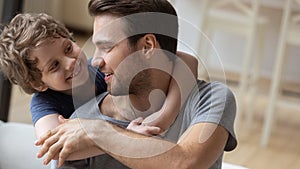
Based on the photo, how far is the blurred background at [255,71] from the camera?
3.63 metres

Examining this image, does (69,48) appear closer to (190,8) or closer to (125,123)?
(125,123)

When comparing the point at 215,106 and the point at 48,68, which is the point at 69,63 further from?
the point at 215,106

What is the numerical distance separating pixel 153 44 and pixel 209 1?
2434 mm

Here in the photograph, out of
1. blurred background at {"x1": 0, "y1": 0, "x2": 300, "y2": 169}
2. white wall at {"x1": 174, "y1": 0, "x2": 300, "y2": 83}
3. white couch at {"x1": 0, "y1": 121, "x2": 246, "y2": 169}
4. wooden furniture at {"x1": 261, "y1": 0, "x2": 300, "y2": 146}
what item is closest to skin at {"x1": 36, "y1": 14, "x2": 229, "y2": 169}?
white couch at {"x1": 0, "y1": 121, "x2": 246, "y2": 169}

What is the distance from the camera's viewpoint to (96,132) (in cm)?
143

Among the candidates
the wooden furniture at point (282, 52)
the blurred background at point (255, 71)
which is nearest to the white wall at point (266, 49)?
the blurred background at point (255, 71)

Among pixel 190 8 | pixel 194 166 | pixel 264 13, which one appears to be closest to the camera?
pixel 194 166

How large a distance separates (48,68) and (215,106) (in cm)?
42

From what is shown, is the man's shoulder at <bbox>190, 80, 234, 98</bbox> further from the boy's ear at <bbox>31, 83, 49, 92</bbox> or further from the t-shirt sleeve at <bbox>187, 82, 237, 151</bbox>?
the boy's ear at <bbox>31, 83, 49, 92</bbox>

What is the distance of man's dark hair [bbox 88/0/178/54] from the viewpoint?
1.48m

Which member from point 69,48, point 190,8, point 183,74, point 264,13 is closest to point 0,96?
point 69,48

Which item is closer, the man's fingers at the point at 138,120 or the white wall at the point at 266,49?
the man's fingers at the point at 138,120

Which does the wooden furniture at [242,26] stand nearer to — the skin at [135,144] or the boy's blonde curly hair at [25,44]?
the boy's blonde curly hair at [25,44]

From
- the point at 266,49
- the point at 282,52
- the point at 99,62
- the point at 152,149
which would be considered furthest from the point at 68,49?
the point at 266,49
